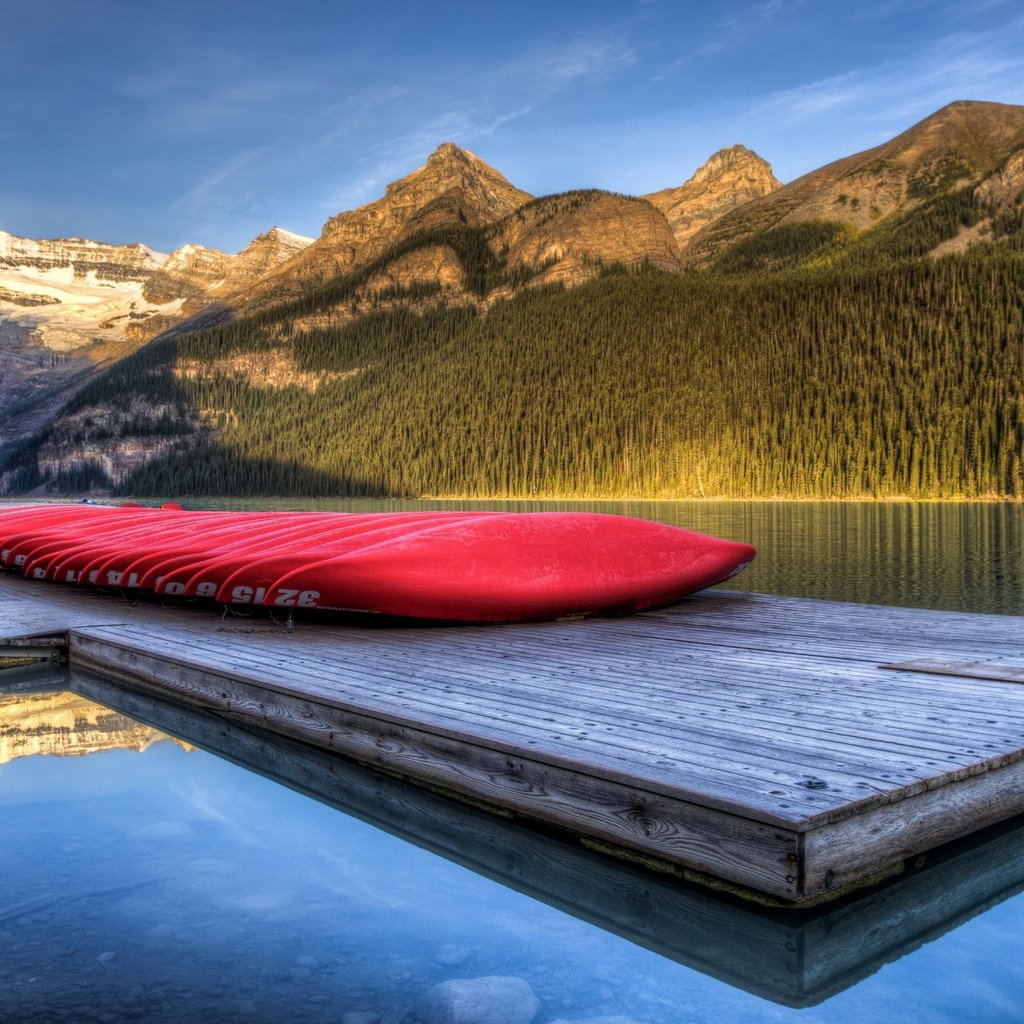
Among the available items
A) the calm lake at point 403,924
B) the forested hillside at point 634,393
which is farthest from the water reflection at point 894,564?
the forested hillside at point 634,393

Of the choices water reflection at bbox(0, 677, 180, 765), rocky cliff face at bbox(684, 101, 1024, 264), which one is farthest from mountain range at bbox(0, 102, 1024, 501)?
water reflection at bbox(0, 677, 180, 765)

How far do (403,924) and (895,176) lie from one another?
173 metres

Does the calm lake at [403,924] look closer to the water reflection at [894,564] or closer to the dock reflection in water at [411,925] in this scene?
the dock reflection in water at [411,925]

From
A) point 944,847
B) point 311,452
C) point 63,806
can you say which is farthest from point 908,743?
point 311,452

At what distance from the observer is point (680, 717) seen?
4.07 metres

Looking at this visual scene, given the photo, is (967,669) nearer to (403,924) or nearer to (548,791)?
(548,791)

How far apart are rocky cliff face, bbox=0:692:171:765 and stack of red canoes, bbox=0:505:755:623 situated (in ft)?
4.34

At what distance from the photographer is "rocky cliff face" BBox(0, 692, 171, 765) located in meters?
5.43

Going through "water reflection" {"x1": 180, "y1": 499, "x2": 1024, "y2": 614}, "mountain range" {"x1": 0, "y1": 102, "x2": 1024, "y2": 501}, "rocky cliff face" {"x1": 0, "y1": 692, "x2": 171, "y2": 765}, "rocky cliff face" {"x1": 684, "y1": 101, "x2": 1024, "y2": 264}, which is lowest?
"water reflection" {"x1": 180, "y1": 499, "x2": 1024, "y2": 614}

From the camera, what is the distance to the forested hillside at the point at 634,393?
6775 centimetres

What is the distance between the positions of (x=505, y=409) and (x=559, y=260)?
36196 mm

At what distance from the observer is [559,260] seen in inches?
4872

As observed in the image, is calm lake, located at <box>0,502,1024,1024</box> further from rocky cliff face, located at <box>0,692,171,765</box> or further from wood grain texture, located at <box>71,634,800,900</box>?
rocky cliff face, located at <box>0,692,171,765</box>

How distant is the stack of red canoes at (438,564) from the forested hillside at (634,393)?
58.2 metres
